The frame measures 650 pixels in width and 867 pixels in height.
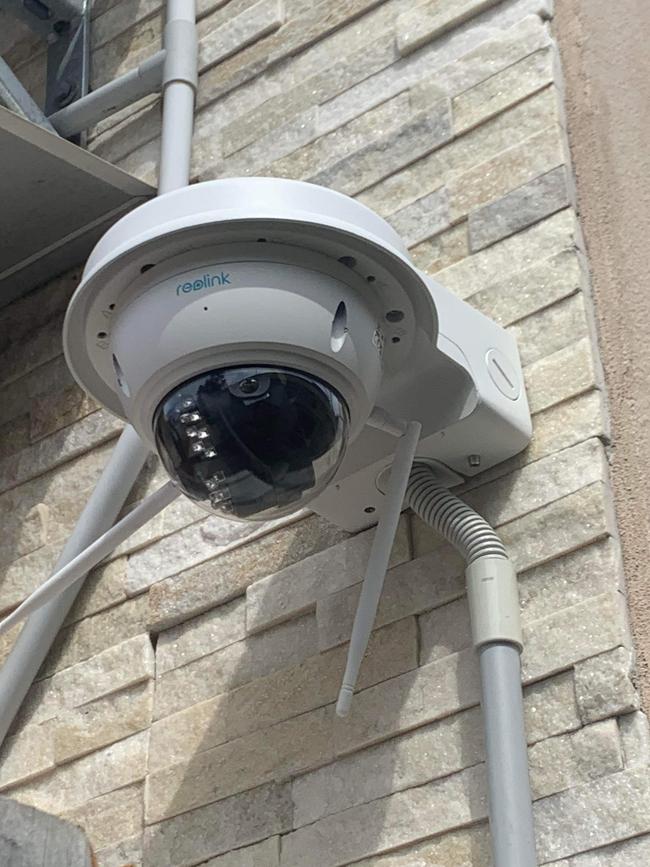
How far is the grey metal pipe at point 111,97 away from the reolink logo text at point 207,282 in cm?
115

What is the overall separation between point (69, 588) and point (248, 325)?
787 mm

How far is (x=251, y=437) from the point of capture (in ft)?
4.14

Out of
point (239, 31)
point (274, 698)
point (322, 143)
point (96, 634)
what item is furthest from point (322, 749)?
point (239, 31)

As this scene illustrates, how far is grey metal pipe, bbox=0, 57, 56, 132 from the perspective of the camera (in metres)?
2.24

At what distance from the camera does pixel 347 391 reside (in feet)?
4.30

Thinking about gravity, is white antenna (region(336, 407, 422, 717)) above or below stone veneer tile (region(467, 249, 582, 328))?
below

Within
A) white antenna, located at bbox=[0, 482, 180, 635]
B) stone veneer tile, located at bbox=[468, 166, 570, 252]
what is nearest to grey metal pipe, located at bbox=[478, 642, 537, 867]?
white antenna, located at bbox=[0, 482, 180, 635]

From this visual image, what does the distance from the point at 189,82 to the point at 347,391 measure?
1126mm

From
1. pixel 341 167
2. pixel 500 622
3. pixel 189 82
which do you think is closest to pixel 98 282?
pixel 500 622

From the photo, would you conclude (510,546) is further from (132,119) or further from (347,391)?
(132,119)

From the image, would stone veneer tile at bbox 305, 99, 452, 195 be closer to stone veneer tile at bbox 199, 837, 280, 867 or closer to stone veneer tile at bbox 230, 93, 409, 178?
stone veneer tile at bbox 230, 93, 409, 178

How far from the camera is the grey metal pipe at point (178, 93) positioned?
2164 millimetres

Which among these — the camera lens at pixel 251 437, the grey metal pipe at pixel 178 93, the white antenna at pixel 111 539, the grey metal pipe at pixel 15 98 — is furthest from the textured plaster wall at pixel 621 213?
the grey metal pipe at pixel 15 98

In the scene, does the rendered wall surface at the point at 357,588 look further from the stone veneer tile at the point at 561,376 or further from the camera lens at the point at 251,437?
the camera lens at the point at 251,437
